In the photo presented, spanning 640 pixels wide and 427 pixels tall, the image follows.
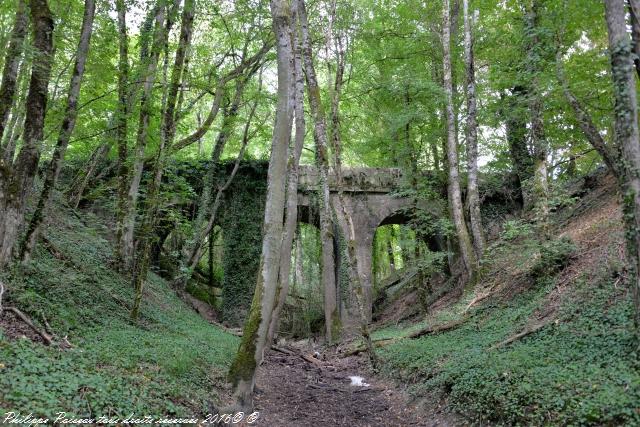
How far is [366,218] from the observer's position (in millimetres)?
17984

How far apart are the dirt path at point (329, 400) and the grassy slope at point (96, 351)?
0.95 meters

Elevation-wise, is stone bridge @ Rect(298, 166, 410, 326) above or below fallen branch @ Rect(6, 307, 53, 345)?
above

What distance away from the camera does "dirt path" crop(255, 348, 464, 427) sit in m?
6.51

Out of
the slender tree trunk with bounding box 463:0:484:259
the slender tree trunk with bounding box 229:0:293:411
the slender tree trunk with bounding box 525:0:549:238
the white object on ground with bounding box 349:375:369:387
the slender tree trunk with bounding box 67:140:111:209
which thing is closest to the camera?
the slender tree trunk with bounding box 229:0:293:411

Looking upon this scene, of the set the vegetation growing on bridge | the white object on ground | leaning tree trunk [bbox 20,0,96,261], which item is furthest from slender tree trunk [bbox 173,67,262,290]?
the white object on ground

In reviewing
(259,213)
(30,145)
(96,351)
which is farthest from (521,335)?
(259,213)

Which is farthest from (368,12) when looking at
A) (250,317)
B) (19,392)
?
(19,392)

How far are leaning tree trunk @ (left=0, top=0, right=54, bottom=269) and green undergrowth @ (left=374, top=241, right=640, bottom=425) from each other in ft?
22.0

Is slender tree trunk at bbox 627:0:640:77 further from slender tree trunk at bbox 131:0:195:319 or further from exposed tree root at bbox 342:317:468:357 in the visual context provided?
slender tree trunk at bbox 131:0:195:319

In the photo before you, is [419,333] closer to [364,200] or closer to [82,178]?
[364,200]

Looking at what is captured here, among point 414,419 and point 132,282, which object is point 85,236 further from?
point 414,419

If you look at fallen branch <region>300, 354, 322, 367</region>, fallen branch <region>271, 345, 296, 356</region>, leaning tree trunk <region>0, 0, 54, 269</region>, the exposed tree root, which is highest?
leaning tree trunk <region>0, 0, 54, 269</region>

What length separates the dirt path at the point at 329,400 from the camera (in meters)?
6.51

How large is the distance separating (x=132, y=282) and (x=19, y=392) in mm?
8141
